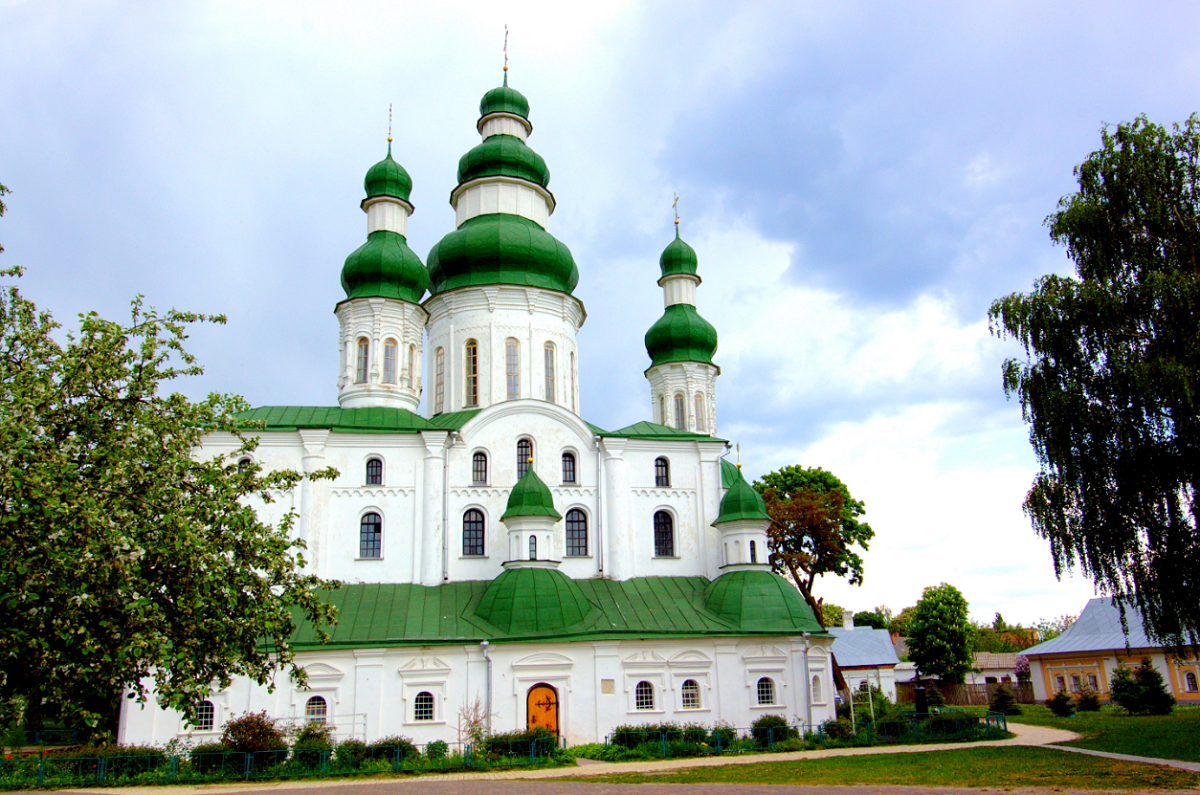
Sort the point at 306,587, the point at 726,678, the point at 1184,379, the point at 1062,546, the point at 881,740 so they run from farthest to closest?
1. the point at 726,678
2. the point at 881,740
3. the point at 1062,546
4. the point at 1184,379
5. the point at 306,587

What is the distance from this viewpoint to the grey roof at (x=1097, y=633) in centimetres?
4212

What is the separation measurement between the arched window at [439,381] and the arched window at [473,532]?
15.7 ft

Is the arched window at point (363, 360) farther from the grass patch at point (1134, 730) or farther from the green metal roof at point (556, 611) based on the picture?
the grass patch at point (1134, 730)

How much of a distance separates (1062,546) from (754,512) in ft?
35.4

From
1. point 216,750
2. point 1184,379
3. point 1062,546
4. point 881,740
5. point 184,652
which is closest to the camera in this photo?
point 184,652

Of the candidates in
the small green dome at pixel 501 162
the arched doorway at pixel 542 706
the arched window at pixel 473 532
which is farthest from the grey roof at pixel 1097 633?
the small green dome at pixel 501 162

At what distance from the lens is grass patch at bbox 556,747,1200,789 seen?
14969mm

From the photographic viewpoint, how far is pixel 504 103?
3512 centimetres

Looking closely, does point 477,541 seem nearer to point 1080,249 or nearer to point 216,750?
point 216,750

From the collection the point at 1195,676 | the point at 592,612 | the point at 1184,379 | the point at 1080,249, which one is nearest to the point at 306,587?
the point at 592,612

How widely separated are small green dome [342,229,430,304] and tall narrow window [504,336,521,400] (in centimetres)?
397

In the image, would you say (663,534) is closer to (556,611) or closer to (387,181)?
(556,611)

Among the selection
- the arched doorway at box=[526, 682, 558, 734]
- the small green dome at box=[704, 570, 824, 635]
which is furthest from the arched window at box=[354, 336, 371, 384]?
the small green dome at box=[704, 570, 824, 635]

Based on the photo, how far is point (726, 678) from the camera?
82.8ft
